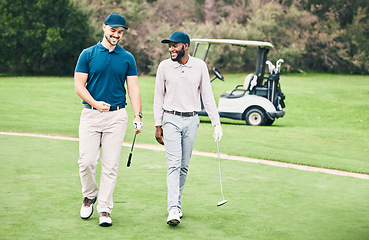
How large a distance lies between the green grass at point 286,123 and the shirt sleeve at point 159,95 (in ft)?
17.8

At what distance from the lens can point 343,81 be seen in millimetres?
37812

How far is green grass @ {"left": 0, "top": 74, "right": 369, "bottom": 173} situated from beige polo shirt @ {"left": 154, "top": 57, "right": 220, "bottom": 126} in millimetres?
5355

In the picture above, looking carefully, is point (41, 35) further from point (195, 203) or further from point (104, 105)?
point (104, 105)

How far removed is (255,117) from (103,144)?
12202 mm

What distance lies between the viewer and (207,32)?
42.6m

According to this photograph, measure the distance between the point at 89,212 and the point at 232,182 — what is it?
2.92 metres

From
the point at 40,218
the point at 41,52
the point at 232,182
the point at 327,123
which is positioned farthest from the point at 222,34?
the point at 40,218

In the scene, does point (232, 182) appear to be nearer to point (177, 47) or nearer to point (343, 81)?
point (177, 47)

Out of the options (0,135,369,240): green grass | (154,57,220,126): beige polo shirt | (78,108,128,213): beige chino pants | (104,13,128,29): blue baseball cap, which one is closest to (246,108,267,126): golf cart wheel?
(0,135,369,240): green grass

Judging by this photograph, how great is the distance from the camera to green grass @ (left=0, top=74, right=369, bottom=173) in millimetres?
12016

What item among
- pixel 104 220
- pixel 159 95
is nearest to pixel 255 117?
pixel 159 95

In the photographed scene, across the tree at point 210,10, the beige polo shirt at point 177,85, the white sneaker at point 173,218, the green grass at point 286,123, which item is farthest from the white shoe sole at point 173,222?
the tree at point 210,10

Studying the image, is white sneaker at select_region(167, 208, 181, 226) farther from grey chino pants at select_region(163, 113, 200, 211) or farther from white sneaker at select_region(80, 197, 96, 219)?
white sneaker at select_region(80, 197, 96, 219)

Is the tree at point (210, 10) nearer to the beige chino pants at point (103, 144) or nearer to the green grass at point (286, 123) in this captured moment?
the green grass at point (286, 123)
